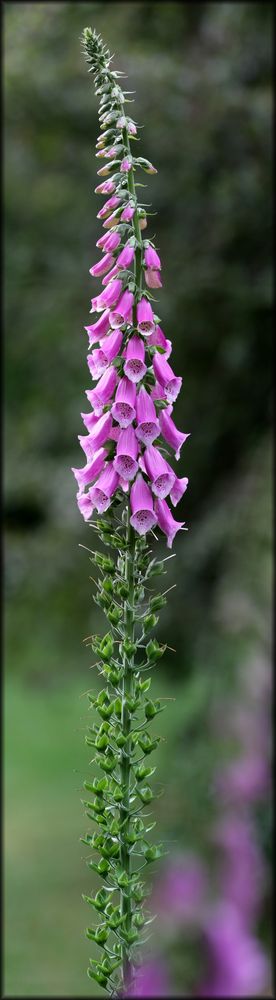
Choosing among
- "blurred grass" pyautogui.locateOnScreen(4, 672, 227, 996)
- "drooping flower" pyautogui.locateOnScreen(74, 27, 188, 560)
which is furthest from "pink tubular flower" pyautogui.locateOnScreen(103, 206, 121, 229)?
"blurred grass" pyautogui.locateOnScreen(4, 672, 227, 996)

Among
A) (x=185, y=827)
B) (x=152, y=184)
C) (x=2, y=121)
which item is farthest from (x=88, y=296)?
(x=185, y=827)

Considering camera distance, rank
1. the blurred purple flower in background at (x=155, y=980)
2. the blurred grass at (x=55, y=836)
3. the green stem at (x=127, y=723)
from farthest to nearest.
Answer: the blurred grass at (x=55, y=836) < the blurred purple flower in background at (x=155, y=980) < the green stem at (x=127, y=723)

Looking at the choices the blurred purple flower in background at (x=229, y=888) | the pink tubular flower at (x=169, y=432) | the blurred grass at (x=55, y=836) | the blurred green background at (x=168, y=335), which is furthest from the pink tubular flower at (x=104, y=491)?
the blurred green background at (x=168, y=335)

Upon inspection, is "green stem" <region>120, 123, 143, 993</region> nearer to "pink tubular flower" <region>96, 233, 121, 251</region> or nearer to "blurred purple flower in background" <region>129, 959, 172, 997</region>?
"pink tubular flower" <region>96, 233, 121, 251</region>

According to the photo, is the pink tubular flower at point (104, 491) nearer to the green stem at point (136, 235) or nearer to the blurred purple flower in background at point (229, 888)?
the green stem at point (136, 235)

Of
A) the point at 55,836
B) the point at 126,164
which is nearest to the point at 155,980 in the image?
the point at 126,164

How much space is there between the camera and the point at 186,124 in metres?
6.66

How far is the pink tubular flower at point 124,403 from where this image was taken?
61.6 inches

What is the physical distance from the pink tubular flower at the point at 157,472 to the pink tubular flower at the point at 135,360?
10cm

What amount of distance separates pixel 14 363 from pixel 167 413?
6537 mm

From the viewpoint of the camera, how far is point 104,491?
159 cm

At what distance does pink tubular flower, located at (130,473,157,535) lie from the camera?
5.06 feet

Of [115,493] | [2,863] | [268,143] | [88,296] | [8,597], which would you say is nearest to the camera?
[115,493]

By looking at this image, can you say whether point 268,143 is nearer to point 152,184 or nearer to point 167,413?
point 152,184
